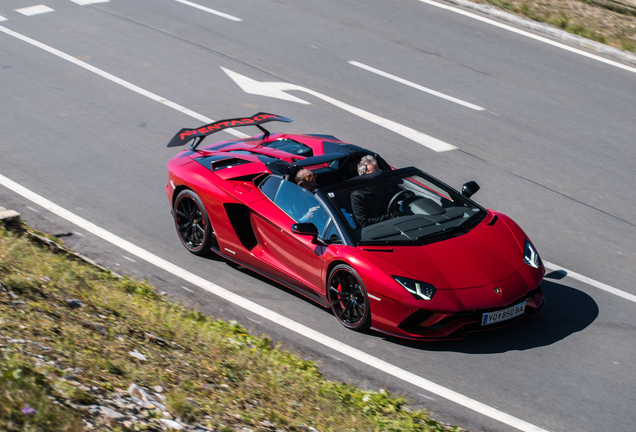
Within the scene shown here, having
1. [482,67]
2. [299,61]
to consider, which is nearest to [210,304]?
[299,61]

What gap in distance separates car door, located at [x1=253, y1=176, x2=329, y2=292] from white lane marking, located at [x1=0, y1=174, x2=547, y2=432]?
0.46 m

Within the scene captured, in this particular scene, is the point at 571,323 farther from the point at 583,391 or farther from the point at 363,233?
the point at 363,233

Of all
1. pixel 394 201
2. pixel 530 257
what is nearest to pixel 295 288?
pixel 394 201

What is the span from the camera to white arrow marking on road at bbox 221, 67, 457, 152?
11.3 meters

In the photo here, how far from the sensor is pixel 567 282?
798cm

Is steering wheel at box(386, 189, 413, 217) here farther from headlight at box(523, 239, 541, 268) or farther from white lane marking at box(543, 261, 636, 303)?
white lane marking at box(543, 261, 636, 303)

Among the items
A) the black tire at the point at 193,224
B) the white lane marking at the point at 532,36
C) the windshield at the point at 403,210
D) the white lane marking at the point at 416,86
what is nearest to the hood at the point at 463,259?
the windshield at the point at 403,210

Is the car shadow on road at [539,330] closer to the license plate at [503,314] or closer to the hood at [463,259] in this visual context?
the license plate at [503,314]

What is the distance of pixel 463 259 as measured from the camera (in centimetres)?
679

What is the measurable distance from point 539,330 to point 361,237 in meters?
1.96

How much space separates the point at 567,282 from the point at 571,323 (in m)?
0.91

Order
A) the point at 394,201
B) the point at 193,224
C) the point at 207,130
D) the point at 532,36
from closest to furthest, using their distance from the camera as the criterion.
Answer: the point at 394,201
the point at 193,224
the point at 207,130
the point at 532,36

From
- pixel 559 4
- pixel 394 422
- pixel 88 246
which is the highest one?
pixel 559 4

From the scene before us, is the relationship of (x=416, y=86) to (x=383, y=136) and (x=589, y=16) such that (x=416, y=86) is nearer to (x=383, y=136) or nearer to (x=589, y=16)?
(x=383, y=136)
